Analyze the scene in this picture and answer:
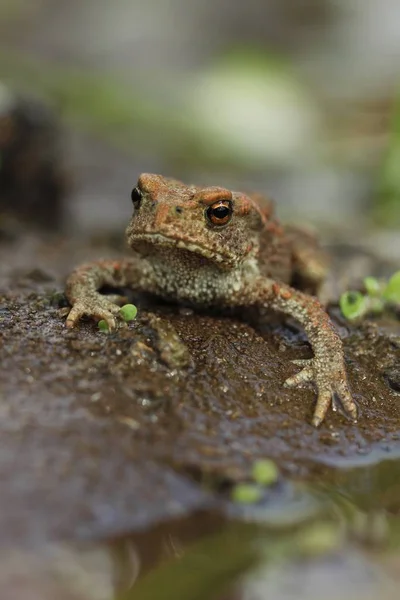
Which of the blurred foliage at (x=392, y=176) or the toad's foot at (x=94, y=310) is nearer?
the toad's foot at (x=94, y=310)

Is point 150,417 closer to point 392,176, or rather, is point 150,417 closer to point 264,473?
point 264,473

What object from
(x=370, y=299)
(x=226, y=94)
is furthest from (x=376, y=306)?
(x=226, y=94)

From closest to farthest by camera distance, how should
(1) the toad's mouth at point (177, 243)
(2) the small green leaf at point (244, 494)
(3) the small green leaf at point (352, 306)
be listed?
(2) the small green leaf at point (244, 494) → (1) the toad's mouth at point (177, 243) → (3) the small green leaf at point (352, 306)

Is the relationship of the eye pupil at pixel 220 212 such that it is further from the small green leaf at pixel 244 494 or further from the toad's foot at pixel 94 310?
the small green leaf at pixel 244 494

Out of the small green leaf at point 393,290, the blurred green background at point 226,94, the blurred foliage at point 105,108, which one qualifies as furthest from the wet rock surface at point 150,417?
the blurred foliage at point 105,108

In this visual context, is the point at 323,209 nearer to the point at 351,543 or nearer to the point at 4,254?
the point at 4,254

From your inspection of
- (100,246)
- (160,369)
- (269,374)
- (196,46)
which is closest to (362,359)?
(269,374)

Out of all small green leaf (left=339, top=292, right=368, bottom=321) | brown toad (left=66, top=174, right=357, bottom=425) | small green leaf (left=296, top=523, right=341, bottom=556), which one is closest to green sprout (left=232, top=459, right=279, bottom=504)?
small green leaf (left=296, top=523, right=341, bottom=556)
